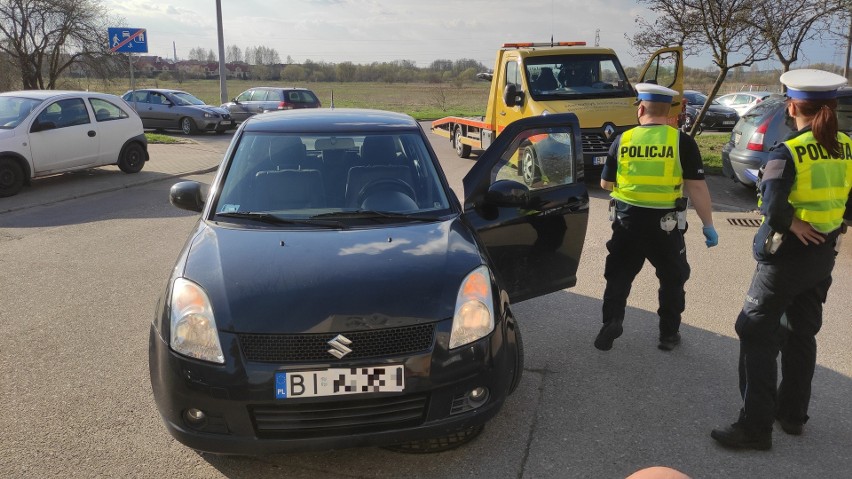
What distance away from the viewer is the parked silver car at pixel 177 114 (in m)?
20.7

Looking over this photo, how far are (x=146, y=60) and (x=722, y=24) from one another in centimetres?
7014

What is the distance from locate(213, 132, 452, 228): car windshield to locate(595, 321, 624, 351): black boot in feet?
4.56

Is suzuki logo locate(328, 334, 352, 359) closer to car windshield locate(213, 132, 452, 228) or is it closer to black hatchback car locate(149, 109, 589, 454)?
black hatchback car locate(149, 109, 589, 454)

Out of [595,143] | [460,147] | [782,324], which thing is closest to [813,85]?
[782,324]

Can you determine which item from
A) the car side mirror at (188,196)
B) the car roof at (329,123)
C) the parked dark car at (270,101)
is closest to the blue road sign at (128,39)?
the parked dark car at (270,101)

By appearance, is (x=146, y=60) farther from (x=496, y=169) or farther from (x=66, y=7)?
(x=496, y=169)

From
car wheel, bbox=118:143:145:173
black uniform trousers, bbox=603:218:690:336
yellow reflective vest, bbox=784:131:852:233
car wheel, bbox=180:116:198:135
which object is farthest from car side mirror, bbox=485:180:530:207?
car wheel, bbox=180:116:198:135

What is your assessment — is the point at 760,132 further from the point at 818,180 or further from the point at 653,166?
the point at 818,180

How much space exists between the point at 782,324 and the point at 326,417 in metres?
2.28

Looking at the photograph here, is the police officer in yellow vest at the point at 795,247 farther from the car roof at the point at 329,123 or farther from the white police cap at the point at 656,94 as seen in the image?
the car roof at the point at 329,123

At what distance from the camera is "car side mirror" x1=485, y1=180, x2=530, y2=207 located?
4.05m

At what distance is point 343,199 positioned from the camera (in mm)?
3914

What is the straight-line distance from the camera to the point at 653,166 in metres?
4.11

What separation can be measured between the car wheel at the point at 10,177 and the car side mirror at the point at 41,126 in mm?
619
